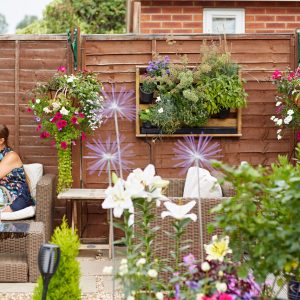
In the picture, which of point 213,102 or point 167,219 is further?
point 213,102

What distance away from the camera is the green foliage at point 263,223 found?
2916mm

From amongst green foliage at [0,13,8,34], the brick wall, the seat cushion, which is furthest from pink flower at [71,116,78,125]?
green foliage at [0,13,8,34]

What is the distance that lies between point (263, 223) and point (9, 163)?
12.8 feet

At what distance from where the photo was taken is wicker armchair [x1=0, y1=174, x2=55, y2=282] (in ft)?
17.7

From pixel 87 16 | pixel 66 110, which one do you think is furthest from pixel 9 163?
pixel 87 16

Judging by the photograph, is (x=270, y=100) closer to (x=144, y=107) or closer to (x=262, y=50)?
(x=262, y=50)

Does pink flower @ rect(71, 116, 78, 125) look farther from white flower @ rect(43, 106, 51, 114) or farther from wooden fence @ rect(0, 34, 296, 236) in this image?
wooden fence @ rect(0, 34, 296, 236)

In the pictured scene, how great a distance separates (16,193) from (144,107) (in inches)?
60.0

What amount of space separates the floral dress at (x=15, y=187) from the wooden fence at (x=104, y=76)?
0.54 metres

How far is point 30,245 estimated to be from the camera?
540cm

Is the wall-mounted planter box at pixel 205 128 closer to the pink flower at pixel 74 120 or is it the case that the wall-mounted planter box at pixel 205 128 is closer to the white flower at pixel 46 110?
the pink flower at pixel 74 120

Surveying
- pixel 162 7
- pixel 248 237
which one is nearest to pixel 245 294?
pixel 248 237

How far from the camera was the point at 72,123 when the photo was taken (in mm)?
6539

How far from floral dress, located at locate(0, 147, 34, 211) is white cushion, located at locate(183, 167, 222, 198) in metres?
1.48
